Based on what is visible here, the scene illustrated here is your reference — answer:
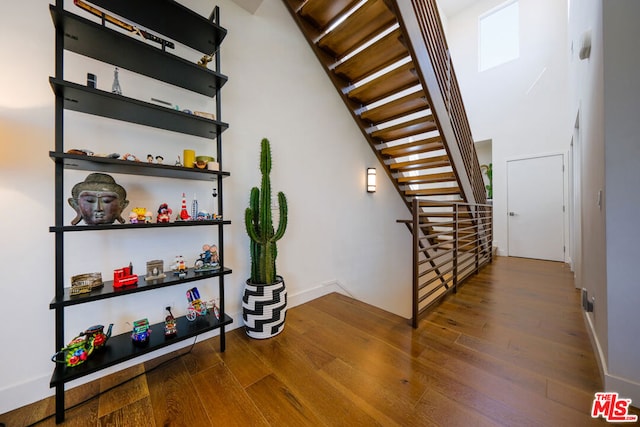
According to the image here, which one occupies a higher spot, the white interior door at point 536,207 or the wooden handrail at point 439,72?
the wooden handrail at point 439,72

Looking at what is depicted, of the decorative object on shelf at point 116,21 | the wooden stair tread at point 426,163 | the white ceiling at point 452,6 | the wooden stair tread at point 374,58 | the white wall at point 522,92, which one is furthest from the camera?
the white ceiling at point 452,6

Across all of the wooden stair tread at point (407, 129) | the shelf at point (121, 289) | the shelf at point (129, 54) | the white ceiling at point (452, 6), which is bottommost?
the shelf at point (121, 289)

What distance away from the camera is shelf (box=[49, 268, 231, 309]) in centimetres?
106

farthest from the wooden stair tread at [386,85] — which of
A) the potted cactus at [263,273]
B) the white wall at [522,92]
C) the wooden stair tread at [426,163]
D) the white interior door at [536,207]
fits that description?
the white interior door at [536,207]

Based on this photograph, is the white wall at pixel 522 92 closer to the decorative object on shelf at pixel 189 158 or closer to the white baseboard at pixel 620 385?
the white baseboard at pixel 620 385

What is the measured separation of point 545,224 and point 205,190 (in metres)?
5.59

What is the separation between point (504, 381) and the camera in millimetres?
1314

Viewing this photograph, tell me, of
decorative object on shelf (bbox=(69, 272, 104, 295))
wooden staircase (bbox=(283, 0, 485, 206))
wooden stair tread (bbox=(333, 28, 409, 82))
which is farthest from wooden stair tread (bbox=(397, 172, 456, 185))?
decorative object on shelf (bbox=(69, 272, 104, 295))

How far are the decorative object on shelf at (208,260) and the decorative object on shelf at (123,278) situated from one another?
13.1 inches

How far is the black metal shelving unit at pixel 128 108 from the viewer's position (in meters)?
1.06

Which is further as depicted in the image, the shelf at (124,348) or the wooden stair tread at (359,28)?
the wooden stair tread at (359,28)

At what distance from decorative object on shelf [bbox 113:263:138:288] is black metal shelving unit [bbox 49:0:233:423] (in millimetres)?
40

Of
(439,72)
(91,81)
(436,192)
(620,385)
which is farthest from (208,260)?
(436,192)

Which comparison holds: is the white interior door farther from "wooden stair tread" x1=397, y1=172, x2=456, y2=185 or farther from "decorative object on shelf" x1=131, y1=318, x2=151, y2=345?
"decorative object on shelf" x1=131, y1=318, x2=151, y2=345
